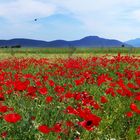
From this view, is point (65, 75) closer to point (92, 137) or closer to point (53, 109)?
point (53, 109)

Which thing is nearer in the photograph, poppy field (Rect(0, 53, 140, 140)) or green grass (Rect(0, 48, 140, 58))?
poppy field (Rect(0, 53, 140, 140))

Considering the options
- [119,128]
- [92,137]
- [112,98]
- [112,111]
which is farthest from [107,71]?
[92,137]

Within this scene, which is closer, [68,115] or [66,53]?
[68,115]

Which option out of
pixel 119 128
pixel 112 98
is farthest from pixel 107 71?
pixel 119 128

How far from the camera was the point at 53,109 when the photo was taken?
6.95 metres

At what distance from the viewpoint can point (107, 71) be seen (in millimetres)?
14547

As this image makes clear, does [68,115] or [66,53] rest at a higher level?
[68,115]

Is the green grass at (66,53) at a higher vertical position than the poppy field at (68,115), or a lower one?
lower

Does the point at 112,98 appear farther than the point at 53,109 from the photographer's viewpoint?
Yes

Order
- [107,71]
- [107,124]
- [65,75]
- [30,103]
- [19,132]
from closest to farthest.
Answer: [19,132]
[107,124]
[30,103]
[65,75]
[107,71]

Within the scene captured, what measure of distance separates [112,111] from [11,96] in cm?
199

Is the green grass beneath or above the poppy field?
beneath

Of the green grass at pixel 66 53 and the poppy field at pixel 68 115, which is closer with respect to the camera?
the poppy field at pixel 68 115

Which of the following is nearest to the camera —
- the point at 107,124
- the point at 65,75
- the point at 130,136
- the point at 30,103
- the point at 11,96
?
the point at 130,136
